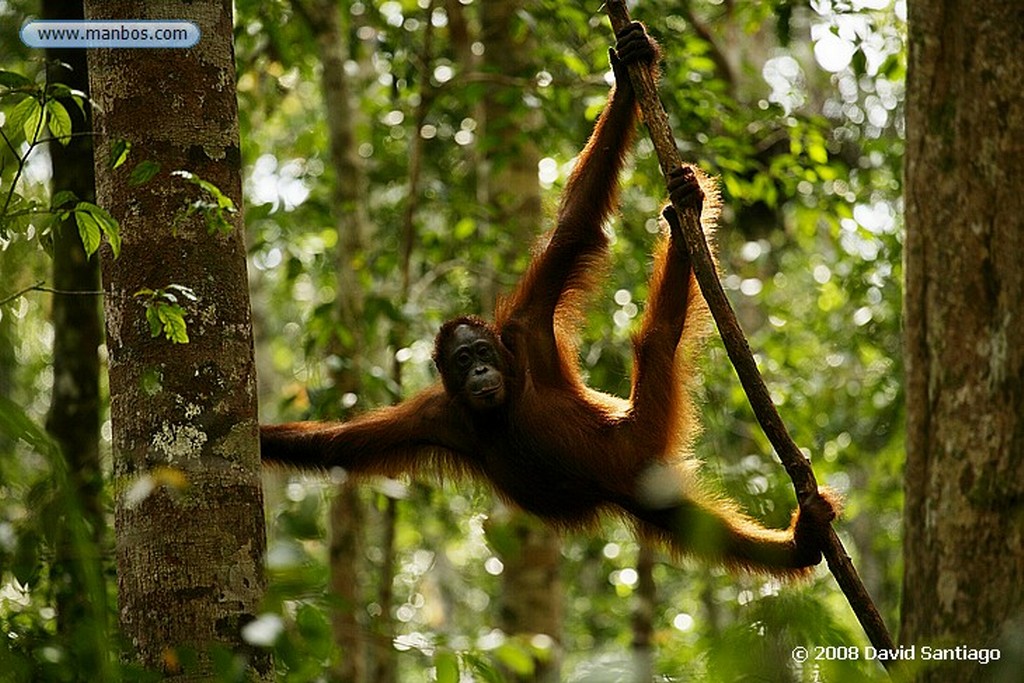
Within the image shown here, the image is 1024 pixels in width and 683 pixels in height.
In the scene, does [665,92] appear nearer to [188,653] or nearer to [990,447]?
[990,447]

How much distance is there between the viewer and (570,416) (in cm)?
454

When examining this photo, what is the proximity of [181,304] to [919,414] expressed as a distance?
8.95 feet

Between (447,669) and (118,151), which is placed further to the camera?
(118,151)

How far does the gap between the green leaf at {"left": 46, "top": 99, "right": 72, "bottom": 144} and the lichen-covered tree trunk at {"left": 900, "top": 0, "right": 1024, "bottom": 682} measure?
3021 millimetres

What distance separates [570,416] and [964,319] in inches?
58.6

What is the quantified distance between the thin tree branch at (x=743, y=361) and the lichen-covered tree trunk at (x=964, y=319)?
716 mm

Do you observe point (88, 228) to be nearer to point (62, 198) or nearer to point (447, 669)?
point (62, 198)

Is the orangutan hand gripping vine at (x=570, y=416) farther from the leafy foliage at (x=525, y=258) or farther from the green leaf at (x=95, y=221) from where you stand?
the green leaf at (x=95, y=221)

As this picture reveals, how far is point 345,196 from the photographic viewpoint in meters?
6.87

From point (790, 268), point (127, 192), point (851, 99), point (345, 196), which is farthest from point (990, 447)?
point (851, 99)

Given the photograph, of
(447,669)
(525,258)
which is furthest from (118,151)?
(525,258)

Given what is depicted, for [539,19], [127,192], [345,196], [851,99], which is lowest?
[127,192]

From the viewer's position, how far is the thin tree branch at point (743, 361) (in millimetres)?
3105

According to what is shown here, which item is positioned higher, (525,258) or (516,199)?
(516,199)
